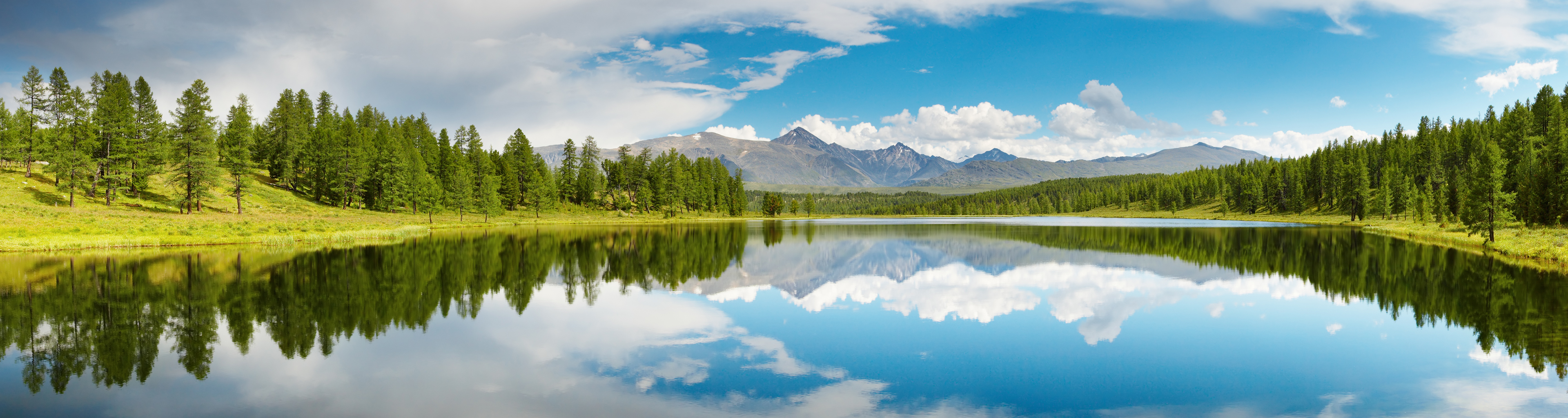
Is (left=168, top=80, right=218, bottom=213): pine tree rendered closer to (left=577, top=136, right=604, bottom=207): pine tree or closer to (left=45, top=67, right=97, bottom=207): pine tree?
(left=45, top=67, right=97, bottom=207): pine tree

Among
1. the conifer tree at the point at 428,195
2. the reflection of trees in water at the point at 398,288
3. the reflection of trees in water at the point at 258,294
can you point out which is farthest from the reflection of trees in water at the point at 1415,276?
the conifer tree at the point at 428,195

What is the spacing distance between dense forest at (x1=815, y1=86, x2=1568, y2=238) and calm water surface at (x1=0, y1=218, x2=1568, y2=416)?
27458 millimetres

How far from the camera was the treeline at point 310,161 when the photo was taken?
58.0 metres

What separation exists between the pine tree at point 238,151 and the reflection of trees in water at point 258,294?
118 feet

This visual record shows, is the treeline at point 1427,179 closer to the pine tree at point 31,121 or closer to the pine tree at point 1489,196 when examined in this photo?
the pine tree at point 1489,196

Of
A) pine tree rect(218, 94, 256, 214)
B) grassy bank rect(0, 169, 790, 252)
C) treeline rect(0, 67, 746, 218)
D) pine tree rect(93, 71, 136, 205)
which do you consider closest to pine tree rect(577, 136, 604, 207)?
treeline rect(0, 67, 746, 218)

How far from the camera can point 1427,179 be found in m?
94.4

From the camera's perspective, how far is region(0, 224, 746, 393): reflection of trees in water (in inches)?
512

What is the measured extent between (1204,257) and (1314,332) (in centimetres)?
2314

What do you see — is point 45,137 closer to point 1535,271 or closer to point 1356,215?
point 1535,271

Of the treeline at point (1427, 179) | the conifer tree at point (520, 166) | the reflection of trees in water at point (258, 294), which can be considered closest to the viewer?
the reflection of trees in water at point (258, 294)

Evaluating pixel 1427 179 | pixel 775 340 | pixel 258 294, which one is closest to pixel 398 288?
pixel 258 294

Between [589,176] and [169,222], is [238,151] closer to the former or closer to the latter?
[169,222]

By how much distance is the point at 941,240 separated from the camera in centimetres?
5297
